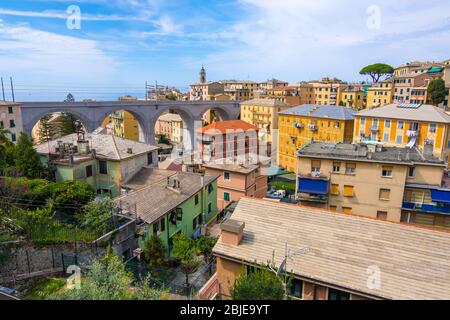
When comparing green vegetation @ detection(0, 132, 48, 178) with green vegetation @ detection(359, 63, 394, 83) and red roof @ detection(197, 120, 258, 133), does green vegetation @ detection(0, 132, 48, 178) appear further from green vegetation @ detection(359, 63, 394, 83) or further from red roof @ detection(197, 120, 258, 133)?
green vegetation @ detection(359, 63, 394, 83)

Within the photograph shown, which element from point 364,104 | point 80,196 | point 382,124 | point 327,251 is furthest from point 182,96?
point 327,251

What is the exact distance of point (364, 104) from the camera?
62938mm

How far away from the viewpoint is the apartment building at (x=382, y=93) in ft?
174

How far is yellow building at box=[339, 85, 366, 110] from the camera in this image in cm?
6309

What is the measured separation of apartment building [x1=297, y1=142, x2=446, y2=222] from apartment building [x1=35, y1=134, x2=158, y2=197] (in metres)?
11.0

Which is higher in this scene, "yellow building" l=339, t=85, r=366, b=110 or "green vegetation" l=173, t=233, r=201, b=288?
"yellow building" l=339, t=85, r=366, b=110

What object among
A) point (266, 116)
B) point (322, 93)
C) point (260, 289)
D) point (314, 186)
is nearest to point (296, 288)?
point (260, 289)

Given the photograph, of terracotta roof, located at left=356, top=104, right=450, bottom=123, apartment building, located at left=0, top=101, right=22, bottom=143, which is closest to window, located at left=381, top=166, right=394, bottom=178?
terracotta roof, located at left=356, top=104, right=450, bottom=123

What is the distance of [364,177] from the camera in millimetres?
18422

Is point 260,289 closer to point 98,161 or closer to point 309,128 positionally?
point 98,161

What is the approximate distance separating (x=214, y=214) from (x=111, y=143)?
8.60m

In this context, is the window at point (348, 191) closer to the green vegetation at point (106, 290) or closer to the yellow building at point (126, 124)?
the green vegetation at point (106, 290)

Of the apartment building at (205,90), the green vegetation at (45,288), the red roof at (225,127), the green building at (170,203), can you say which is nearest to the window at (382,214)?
the green building at (170,203)
